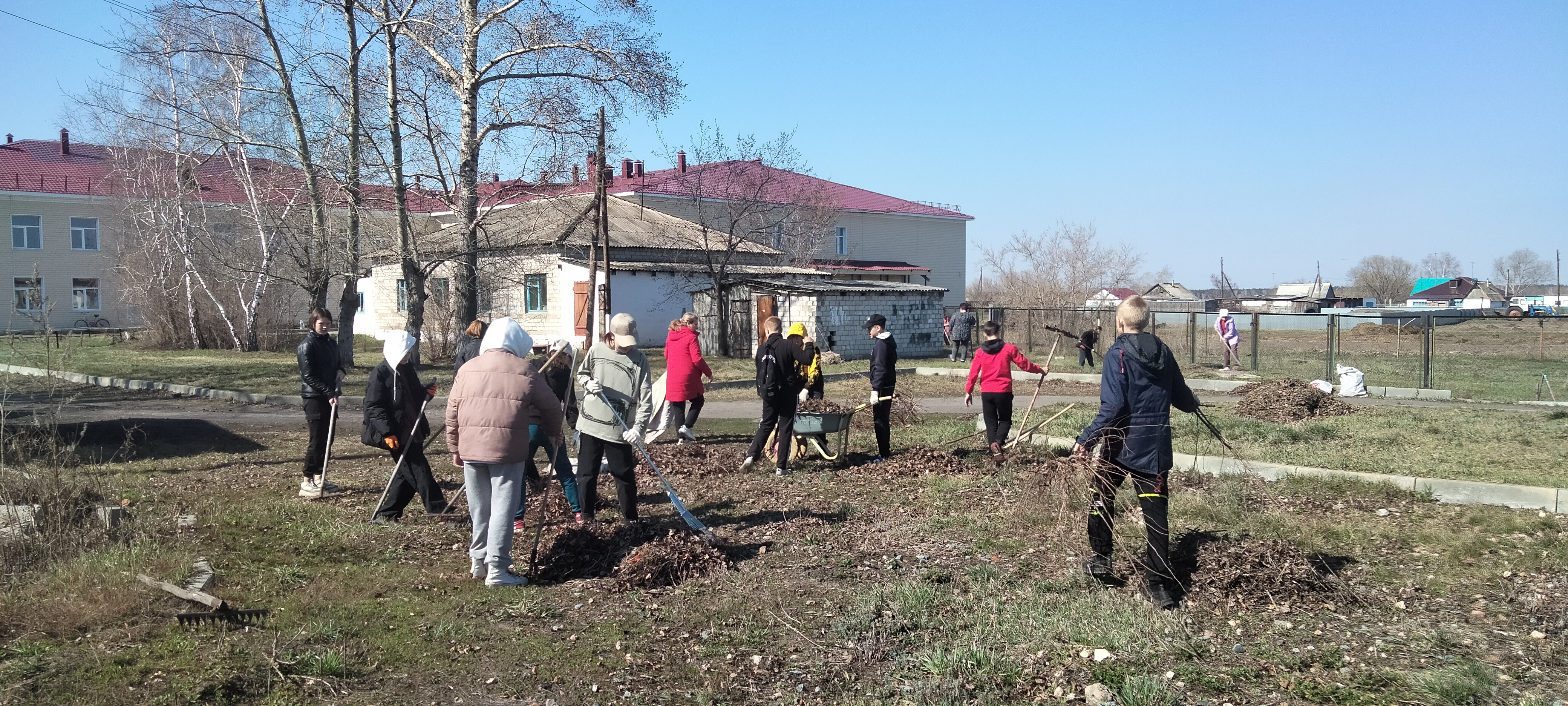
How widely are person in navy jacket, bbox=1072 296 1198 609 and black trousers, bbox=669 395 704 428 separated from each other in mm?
6982

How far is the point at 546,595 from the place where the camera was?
608cm

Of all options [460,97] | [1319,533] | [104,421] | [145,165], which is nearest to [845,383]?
[460,97]

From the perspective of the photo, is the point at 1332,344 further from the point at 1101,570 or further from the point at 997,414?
the point at 1101,570

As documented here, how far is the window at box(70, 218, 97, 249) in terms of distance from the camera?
4678cm

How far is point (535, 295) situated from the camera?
37094 millimetres

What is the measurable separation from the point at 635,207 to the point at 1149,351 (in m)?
38.0

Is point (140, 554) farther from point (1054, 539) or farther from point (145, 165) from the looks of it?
point (145, 165)

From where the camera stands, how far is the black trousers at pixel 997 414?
10.1 meters

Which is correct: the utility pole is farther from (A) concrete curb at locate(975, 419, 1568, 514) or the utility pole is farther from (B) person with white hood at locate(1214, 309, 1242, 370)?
(B) person with white hood at locate(1214, 309, 1242, 370)

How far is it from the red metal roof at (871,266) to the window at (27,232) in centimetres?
3493

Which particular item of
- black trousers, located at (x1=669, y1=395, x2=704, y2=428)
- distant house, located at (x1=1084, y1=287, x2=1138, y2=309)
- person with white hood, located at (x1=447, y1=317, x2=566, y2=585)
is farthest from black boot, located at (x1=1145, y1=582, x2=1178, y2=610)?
distant house, located at (x1=1084, y1=287, x2=1138, y2=309)

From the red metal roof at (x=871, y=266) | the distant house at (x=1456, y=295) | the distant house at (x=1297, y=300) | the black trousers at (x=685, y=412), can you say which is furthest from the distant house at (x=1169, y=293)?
the black trousers at (x=685, y=412)

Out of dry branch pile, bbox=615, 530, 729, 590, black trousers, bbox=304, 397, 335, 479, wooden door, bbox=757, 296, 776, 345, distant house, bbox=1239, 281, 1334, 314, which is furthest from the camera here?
distant house, bbox=1239, 281, 1334, 314

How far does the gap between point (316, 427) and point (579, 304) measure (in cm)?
2657
